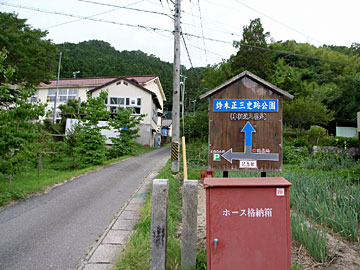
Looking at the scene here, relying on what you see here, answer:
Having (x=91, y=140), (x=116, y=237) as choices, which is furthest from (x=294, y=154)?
(x=116, y=237)

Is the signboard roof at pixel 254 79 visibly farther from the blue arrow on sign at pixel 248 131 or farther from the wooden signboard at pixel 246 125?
the blue arrow on sign at pixel 248 131

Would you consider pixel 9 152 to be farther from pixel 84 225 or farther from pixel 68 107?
pixel 68 107

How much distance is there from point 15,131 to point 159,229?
602 centimetres

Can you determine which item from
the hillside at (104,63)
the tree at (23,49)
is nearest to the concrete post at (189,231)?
the tree at (23,49)

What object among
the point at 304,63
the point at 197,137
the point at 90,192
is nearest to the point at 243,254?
the point at 90,192

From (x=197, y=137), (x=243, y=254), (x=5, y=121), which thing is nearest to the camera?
(x=243, y=254)

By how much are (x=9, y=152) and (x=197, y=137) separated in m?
14.9

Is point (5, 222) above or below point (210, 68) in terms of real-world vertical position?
below

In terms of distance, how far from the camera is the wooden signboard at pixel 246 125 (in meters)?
4.99

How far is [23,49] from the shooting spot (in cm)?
1988

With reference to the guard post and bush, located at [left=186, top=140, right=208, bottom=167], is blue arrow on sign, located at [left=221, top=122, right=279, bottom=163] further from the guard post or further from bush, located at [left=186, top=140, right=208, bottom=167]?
bush, located at [left=186, top=140, right=208, bottom=167]

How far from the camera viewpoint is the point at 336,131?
34.2 m

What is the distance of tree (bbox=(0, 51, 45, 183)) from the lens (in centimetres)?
714

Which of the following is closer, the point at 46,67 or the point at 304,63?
the point at 46,67
